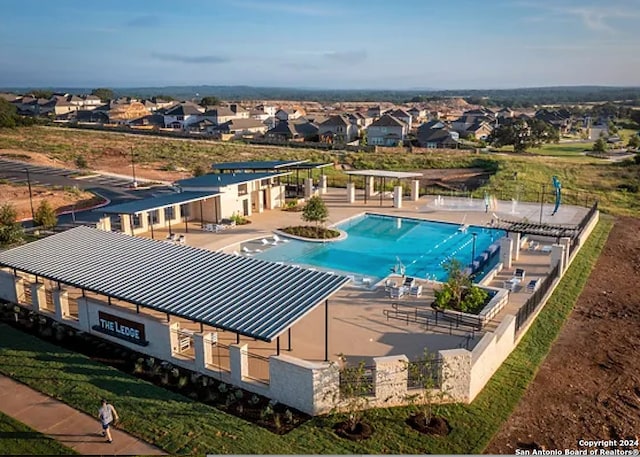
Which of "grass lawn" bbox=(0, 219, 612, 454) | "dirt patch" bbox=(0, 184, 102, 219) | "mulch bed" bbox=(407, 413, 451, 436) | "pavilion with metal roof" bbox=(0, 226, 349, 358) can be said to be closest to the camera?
"grass lawn" bbox=(0, 219, 612, 454)

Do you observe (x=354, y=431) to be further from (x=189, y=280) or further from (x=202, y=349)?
(x=189, y=280)

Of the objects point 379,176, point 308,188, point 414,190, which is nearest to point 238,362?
point 379,176

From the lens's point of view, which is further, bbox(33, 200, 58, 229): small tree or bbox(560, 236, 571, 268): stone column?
bbox(33, 200, 58, 229): small tree

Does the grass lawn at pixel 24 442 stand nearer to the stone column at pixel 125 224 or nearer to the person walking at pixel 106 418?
the person walking at pixel 106 418

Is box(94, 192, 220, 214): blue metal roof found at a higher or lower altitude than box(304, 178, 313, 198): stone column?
higher

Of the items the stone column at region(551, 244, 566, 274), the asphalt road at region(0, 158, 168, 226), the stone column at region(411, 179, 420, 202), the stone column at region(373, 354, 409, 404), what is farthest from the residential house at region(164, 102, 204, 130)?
the stone column at region(373, 354, 409, 404)

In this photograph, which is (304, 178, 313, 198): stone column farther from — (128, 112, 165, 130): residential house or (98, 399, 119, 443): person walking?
(128, 112, 165, 130): residential house

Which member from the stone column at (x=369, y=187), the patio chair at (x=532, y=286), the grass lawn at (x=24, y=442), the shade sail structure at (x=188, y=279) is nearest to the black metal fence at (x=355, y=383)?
the shade sail structure at (x=188, y=279)
